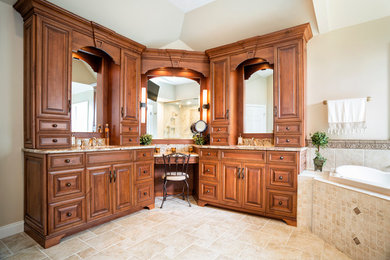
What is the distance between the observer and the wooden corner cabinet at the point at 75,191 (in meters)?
2.23

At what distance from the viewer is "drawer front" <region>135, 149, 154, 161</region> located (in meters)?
3.14

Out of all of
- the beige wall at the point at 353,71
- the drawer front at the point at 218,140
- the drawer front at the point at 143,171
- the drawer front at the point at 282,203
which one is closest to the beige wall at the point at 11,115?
the drawer front at the point at 143,171

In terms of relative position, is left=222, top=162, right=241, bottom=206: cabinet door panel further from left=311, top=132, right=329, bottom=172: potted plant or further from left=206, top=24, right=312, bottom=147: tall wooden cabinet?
left=311, top=132, right=329, bottom=172: potted plant

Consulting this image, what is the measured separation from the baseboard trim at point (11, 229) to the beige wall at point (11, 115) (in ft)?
0.14

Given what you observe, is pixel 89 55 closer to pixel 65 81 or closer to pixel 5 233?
pixel 65 81

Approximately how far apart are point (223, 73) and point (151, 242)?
271cm

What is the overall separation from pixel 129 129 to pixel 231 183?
181 cm

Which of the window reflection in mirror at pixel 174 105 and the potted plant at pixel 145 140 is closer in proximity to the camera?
the potted plant at pixel 145 140

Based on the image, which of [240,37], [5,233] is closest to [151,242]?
[5,233]

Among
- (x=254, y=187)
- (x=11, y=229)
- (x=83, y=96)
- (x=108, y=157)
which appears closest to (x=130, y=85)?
(x=83, y=96)

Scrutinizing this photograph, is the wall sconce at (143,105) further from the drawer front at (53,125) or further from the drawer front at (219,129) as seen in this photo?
the drawer front at (53,125)

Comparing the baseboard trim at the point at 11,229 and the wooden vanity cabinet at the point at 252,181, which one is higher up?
the wooden vanity cabinet at the point at 252,181

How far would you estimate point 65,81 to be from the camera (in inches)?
103


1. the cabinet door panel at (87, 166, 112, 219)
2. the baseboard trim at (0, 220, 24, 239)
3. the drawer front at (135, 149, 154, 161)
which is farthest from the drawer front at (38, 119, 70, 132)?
the baseboard trim at (0, 220, 24, 239)
